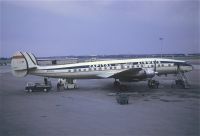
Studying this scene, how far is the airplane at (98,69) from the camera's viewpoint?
31.6m

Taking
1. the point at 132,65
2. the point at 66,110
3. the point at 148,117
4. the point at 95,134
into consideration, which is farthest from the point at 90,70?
the point at 95,134

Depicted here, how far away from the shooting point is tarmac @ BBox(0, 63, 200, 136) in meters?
15.1

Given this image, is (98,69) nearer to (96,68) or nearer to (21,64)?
(96,68)

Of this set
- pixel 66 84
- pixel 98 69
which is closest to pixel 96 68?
pixel 98 69

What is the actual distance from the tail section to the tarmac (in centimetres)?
534

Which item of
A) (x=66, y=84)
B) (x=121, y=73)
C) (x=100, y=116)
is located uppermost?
(x=121, y=73)

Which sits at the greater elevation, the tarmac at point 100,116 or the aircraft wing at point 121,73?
the aircraft wing at point 121,73

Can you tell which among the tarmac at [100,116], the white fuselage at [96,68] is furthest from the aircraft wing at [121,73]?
the tarmac at [100,116]

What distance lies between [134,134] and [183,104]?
31.9 ft

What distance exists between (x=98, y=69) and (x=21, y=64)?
918 centimetres

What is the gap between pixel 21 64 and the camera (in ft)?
106

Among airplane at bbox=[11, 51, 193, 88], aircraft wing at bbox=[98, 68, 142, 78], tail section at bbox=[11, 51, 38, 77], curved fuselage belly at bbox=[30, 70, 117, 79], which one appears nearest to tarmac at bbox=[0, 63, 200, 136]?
aircraft wing at bbox=[98, 68, 142, 78]

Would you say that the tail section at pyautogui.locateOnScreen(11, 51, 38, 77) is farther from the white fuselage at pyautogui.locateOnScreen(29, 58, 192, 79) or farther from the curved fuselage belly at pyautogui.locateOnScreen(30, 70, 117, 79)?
the curved fuselage belly at pyautogui.locateOnScreen(30, 70, 117, 79)

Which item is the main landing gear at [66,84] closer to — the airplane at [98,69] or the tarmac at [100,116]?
the airplane at [98,69]
